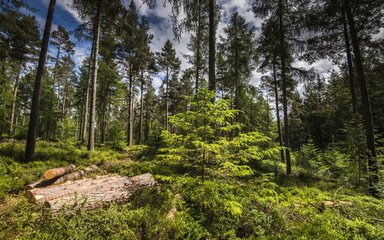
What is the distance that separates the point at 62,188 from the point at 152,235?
3.10 meters

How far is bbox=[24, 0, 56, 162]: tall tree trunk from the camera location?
7512 millimetres

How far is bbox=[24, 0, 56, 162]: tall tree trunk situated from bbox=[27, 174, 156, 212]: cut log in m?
4.30

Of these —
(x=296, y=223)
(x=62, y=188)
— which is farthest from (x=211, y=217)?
(x=62, y=188)

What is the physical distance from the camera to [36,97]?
308 inches

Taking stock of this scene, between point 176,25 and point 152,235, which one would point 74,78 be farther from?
point 152,235

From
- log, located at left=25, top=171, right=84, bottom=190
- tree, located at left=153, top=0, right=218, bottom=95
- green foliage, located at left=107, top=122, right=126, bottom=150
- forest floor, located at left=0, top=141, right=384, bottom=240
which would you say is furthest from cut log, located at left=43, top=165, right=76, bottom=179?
green foliage, located at left=107, top=122, right=126, bottom=150

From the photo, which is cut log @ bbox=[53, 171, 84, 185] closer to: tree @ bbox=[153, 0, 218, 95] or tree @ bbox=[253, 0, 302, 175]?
tree @ bbox=[153, 0, 218, 95]

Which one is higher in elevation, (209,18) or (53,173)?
(209,18)

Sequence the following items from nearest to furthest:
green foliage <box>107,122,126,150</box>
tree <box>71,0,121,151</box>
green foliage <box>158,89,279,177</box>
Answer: green foliage <box>158,89,279,177</box>, tree <box>71,0,121,151</box>, green foliage <box>107,122,126,150</box>

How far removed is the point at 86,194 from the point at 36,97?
6390 mm

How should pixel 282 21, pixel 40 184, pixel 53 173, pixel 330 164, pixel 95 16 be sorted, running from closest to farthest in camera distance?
pixel 40 184, pixel 53 173, pixel 330 164, pixel 282 21, pixel 95 16

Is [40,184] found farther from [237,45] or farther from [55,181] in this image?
[237,45]

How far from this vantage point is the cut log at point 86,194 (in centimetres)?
386

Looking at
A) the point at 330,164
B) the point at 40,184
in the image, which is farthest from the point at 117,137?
the point at 330,164
